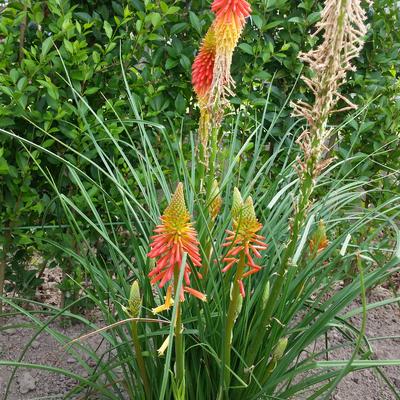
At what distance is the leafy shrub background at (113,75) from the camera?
272 cm

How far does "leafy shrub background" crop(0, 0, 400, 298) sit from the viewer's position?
2.72 m

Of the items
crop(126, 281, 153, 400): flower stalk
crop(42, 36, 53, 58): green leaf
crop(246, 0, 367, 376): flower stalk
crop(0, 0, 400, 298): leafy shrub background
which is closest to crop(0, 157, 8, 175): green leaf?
crop(0, 0, 400, 298): leafy shrub background

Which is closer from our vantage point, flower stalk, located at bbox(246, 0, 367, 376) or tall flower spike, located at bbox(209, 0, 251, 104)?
flower stalk, located at bbox(246, 0, 367, 376)

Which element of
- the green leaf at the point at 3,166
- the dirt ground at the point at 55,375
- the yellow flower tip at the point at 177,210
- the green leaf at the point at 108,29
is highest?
the green leaf at the point at 108,29

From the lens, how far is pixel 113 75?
2.98 meters

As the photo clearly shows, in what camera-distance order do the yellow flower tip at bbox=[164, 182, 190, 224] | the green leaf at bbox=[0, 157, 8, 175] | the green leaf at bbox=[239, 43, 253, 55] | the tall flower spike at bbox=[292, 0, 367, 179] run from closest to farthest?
the tall flower spike at bbox=[292, 0, 367, 179] < the yellow flower tip at bbox=[164, 182, 190, 224] < the green leaf at bbox=[0, 157, 8, 175] < the green leaf at bbox=[239, 43, 253, 55]

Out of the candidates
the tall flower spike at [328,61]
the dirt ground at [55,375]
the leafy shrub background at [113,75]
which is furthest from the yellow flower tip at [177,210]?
the dirt ground at [55,375]

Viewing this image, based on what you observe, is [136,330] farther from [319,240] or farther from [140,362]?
[319,240]

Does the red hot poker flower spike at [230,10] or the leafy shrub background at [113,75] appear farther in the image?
the leafy shrub background at [113,75]

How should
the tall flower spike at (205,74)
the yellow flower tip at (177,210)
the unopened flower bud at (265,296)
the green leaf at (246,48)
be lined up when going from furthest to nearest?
the green leaf at (246,48) → the tall flower spike at (205,74) → the unopened flower bud at (265,296) → the yellow flower tip at (177,210)

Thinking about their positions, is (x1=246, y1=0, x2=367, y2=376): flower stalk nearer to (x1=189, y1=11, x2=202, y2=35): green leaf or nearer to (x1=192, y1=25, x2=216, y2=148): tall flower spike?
(x1=192, y1=25, x2=216, y2=148): tall flower spike

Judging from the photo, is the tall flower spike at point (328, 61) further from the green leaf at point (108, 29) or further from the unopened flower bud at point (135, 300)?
the green leaf at point (108, 29)

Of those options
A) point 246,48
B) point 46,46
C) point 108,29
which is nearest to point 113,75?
point 108,29

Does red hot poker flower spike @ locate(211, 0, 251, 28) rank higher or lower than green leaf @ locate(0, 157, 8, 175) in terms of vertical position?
higher
